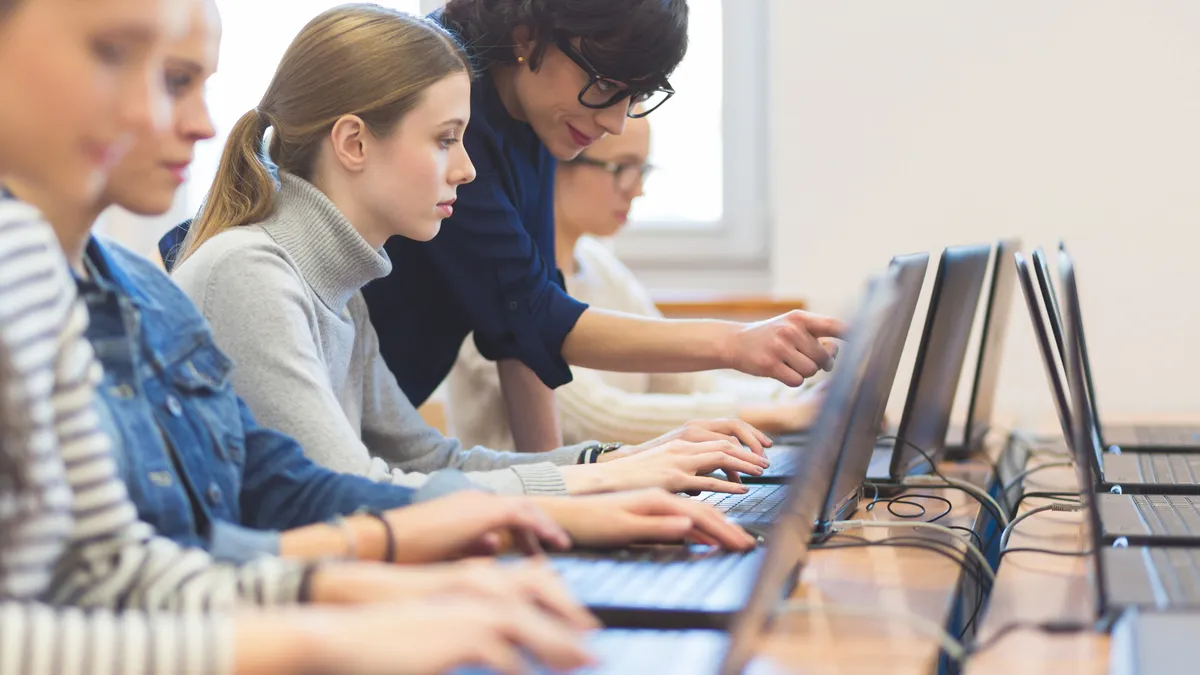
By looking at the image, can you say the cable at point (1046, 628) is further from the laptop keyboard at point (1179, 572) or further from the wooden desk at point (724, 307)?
the wooden desk at point (724, 307)

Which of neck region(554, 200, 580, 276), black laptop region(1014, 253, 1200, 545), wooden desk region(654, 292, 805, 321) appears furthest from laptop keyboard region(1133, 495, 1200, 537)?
wooden desk region(654, 292, 805, 321)

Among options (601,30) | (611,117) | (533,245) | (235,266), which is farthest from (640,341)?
(235,266)

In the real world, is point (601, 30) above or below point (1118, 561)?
above

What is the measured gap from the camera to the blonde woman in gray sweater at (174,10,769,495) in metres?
1.20

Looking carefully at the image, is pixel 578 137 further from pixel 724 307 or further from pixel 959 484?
pixel 724 307

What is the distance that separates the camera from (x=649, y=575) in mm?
917

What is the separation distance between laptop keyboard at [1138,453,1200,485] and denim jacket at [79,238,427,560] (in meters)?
0.83

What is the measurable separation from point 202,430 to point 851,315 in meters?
0.48

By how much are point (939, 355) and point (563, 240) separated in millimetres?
922

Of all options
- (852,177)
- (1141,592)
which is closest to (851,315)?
(1141,592)

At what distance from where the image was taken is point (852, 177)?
10.4 ft

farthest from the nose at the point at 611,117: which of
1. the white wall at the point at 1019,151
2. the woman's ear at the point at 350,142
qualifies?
the white wall at the point at 1019,151

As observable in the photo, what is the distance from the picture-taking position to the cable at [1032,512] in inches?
47.3

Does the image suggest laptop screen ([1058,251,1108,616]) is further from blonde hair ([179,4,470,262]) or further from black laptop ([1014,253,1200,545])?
blonde hair ([179,4,470,262])
